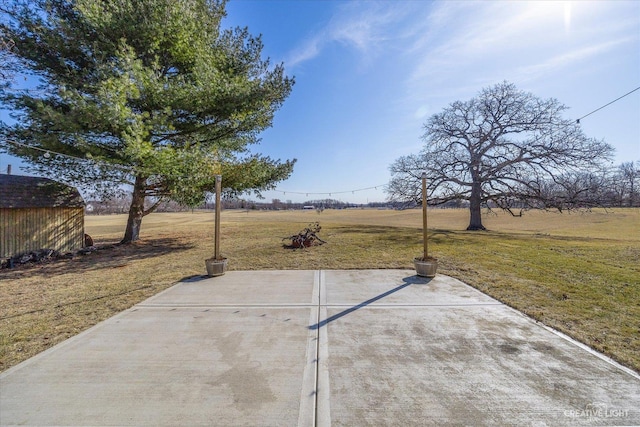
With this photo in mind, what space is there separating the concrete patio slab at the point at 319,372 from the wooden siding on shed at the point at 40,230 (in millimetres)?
7786

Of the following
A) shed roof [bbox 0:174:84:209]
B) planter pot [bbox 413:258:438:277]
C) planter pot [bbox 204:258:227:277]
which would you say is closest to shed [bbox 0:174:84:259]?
shed roof [bbox 0:174:84:209]

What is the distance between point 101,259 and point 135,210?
3216 mm

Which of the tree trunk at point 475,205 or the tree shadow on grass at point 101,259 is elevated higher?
the tree trunk at point 475,205

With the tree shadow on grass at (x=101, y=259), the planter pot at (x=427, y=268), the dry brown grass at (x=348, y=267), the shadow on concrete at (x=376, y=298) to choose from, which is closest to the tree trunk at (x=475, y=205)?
the dry brown grass at (x=348, y=267)

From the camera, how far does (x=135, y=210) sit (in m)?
10.8

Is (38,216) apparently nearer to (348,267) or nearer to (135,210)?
(135,210)

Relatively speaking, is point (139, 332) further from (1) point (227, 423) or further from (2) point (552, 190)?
(2) point (552, 190)

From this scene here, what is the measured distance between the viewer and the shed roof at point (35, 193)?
781 cm

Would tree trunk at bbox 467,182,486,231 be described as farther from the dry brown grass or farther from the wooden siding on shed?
the wooden siding on shed

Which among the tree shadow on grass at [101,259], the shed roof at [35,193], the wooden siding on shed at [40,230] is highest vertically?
the shed roof at [35,193]

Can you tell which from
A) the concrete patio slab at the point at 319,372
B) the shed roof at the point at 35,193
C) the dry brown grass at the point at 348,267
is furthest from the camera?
the shed roof at the point at 35,193

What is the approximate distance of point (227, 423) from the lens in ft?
5.73

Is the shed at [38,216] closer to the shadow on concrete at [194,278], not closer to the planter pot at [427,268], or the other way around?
the shadow on concrete at [194,278]

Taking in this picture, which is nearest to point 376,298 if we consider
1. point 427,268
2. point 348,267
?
point 427,268
